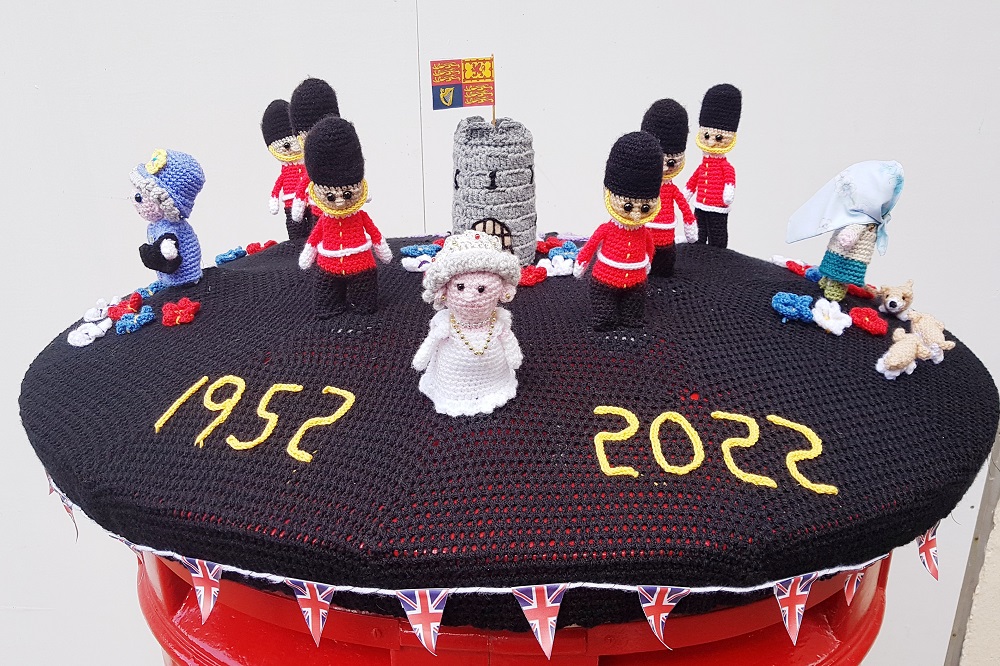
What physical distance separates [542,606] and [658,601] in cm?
12

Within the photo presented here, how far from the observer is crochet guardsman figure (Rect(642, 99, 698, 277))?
3.99ft

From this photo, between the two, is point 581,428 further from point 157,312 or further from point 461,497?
point 157,312

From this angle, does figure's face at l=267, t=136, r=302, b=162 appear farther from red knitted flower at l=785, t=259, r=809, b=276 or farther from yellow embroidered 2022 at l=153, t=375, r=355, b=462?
red knitted flower at l=785, t=259, r=809, b=276

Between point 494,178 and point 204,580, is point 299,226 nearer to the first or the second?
point 494,178

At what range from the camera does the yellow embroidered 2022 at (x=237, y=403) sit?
93 centimetres

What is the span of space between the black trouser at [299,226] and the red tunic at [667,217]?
63cm

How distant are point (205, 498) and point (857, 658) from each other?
2.78 feet

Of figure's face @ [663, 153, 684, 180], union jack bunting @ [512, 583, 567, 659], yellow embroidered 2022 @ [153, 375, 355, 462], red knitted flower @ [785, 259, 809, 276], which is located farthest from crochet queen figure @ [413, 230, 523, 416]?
red knitted flower @ [785, 259, 809, 276]

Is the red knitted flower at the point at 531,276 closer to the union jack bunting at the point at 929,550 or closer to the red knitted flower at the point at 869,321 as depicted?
the red knitted flower at the point at 869,321

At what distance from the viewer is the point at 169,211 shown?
123 cm

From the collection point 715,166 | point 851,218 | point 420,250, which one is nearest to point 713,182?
point 715,166

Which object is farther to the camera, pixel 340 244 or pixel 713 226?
pixel 713 226

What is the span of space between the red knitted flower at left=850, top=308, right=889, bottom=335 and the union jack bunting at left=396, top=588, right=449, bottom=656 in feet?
2.32

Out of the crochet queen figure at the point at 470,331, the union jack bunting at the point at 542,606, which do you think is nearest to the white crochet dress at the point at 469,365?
the crochet queen figure at the point at 470,331
